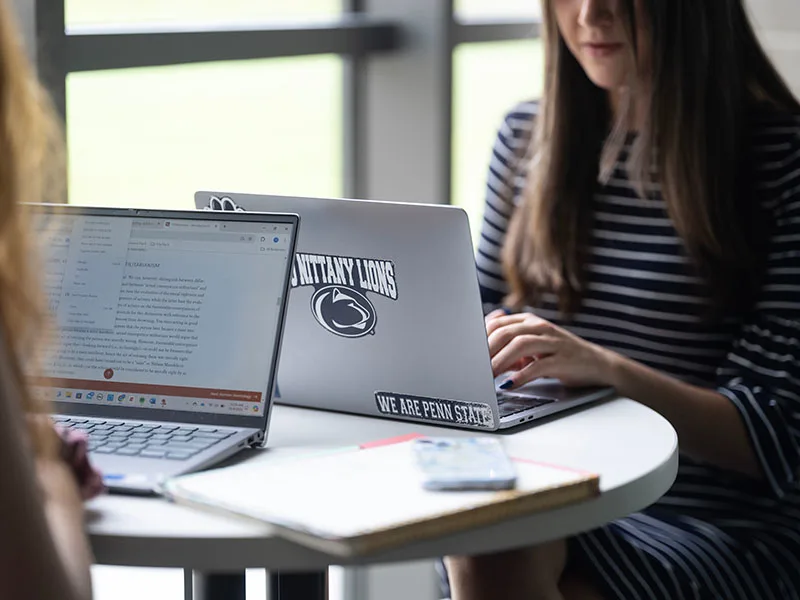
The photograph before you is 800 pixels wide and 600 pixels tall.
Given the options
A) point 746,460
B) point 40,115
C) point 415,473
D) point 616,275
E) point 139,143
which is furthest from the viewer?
point 139,143

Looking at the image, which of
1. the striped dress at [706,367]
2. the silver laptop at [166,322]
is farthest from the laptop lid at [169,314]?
the striped dress at [706,367]

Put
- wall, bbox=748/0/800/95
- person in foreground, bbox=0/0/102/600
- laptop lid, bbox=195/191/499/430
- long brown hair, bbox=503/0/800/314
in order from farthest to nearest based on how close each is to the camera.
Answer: wall, bbox=748/0/800/95
long brown hair, bbox=503/0/800/314
laptop lid, bbox=195/191/499/430
person in foreground, bbox=0/0/102/600

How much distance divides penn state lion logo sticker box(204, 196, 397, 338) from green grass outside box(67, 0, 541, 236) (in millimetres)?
633

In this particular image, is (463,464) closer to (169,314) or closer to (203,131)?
(169,314)

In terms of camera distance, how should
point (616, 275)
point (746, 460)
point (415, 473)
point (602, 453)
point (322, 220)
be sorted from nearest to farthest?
point (415, 473), point (602, 453), point (322, 220), point (746, 460), point (616, 275)

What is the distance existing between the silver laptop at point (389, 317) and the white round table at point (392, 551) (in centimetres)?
3

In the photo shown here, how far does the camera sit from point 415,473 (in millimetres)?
1061

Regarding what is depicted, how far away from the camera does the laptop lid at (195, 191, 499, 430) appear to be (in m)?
1.24

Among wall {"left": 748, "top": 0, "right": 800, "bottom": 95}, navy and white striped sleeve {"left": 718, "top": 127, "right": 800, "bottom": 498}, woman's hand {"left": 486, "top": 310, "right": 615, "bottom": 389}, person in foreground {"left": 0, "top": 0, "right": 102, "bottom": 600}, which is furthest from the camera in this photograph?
wall {"left": 748, "top": 0, "right": 800, "bottom": 95}

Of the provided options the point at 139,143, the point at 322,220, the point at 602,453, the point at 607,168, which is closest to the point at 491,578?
the point at 602,453

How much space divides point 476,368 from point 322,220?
227 mm

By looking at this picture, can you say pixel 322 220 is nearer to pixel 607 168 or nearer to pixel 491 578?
pixel 491 578

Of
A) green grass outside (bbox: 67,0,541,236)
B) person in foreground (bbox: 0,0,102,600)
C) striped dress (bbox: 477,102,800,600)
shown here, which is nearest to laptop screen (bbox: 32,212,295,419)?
person in foreground (bbox: 0,0,102,600)

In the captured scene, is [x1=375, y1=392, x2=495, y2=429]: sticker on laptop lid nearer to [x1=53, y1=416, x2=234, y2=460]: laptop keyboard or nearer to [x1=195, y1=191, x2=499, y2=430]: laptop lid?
[x1=195, y1=191, x2=499, y2=430]: laptop lid
